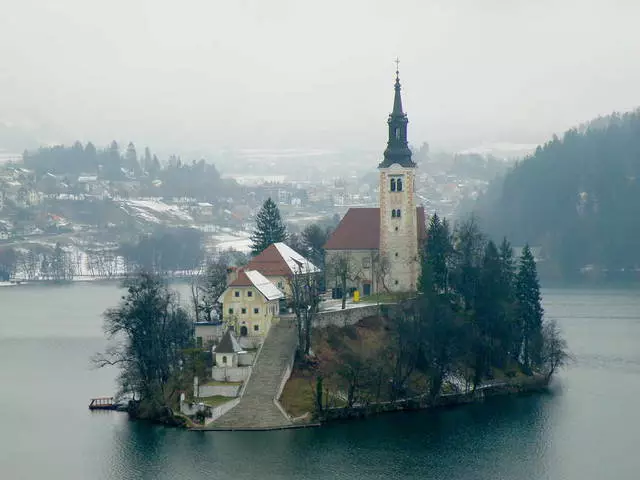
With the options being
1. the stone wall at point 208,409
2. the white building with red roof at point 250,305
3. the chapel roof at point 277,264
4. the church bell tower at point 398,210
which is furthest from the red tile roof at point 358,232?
the stone wall at point 208,409

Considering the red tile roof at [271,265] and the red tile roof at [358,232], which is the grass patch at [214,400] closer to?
the red tile roof at [271,265]

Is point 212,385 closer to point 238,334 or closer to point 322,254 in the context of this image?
point 238,334

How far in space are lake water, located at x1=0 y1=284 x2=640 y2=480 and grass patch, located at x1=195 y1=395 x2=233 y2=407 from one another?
1859mm

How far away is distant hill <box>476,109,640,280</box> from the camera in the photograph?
135875 mm

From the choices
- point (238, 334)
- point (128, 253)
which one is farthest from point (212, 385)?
point (128, 253)

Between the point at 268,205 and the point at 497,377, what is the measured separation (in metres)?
19.1

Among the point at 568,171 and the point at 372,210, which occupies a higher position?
the point at 568,171

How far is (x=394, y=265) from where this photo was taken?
196ft

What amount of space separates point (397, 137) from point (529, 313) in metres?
11.3

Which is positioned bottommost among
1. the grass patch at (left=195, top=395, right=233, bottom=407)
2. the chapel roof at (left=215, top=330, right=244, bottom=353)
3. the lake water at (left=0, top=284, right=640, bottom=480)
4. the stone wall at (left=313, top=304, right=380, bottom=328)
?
the lake water at (left=0, top=284, right=640, bottom=480)

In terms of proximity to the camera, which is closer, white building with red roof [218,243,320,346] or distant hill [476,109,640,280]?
white building with red roof [218,243,320,346]

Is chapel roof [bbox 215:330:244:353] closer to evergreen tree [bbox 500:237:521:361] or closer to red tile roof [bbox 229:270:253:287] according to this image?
red tile roof [bbox 229:270:253:287]

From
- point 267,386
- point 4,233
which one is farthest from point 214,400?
point 4,233

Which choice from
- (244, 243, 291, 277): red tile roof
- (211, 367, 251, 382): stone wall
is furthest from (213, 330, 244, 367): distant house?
(244, 243, 291, 277): red tile roof
